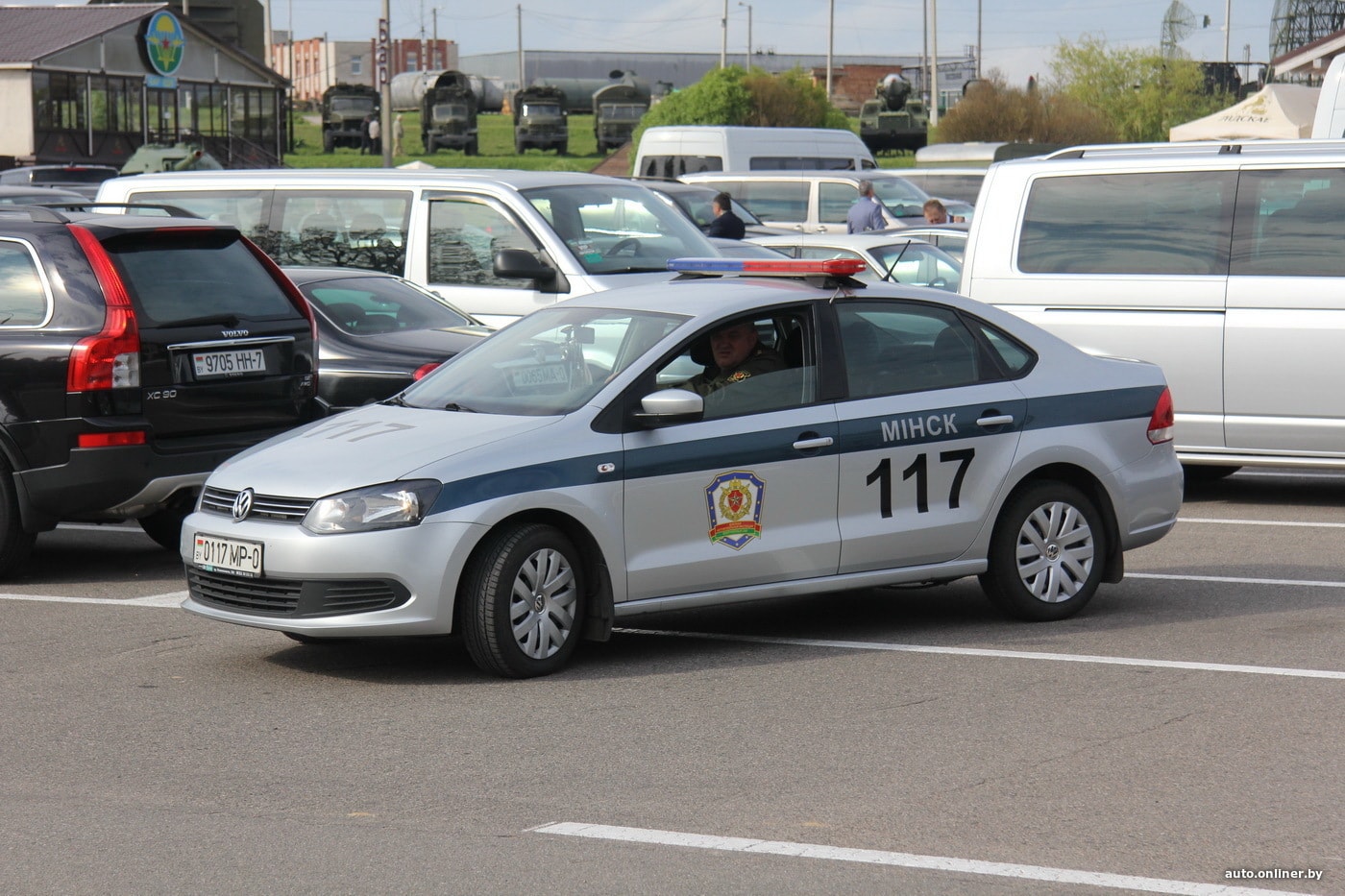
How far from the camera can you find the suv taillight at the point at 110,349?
29.3 ft

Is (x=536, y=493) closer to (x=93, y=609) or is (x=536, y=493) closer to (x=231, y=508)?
(x=231, y=508)

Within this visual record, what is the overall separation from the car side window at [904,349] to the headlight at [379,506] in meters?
1.99

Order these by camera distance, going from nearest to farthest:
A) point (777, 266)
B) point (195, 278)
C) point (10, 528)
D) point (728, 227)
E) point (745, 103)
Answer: point (777, 266) < point (10, 528) < point (195, 278) < point (728, 227) < point (745, 103)

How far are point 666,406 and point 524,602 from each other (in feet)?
3.02

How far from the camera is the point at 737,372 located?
7527 millimetres

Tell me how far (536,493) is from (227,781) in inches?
67.9

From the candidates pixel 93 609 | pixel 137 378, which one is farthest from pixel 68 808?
pixel 137 378

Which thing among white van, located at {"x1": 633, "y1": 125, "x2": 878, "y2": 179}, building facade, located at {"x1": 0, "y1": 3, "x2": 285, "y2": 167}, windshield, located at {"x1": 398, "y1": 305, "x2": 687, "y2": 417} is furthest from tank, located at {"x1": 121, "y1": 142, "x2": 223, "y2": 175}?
windshield, located at {"x1": 398, "y1": 305, "x2": 687, "y2": 417}

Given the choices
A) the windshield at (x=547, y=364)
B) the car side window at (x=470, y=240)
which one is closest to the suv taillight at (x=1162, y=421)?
the windshield at (x=547, y=364)

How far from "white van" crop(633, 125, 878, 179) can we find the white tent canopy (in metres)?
6.42

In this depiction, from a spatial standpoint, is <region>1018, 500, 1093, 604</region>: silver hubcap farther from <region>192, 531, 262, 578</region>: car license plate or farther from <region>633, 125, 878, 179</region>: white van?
<region>633, 125, 878, 179</region>: white van

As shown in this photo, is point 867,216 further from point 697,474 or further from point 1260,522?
point 697,474

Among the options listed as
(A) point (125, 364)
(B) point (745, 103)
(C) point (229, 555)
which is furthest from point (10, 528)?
(B) point (745, 103)

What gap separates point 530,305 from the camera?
1247cm
